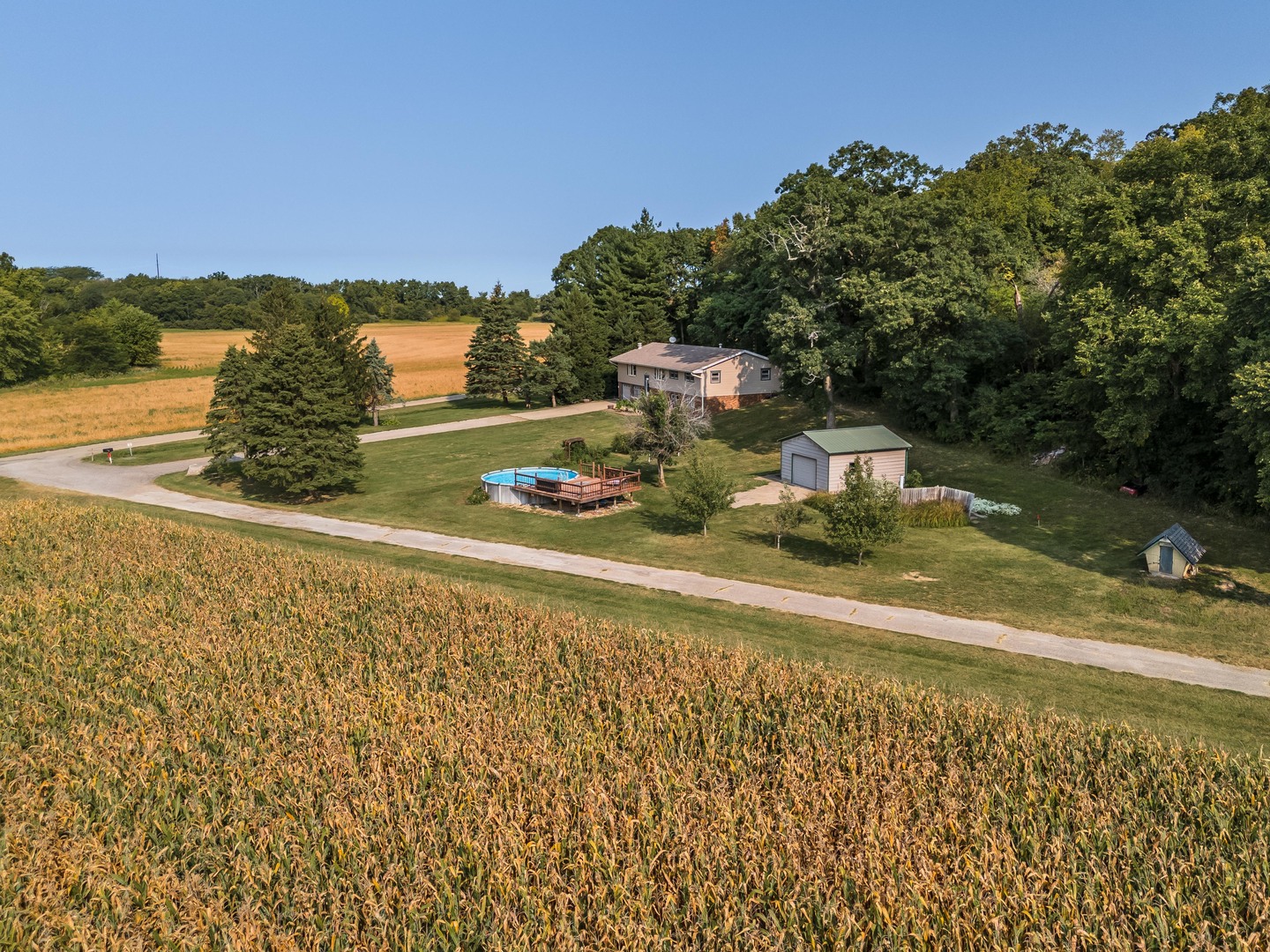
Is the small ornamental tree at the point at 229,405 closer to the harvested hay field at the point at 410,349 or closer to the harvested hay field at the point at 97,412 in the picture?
the harvested hay field at the point at 97,412

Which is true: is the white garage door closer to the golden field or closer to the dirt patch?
the dirt patch

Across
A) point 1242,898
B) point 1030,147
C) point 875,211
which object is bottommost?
point 1242,898

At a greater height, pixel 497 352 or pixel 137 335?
pixel 137 335

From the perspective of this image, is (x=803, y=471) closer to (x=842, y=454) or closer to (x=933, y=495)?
(x=842, y=454)

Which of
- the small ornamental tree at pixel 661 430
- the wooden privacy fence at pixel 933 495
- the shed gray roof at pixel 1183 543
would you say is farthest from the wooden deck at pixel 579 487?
the shed gray roof at pixel 1183 543

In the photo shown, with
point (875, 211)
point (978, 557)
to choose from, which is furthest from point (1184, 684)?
point (875, 211)

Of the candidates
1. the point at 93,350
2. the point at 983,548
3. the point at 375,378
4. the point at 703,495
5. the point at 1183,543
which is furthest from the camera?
the point at 93,350

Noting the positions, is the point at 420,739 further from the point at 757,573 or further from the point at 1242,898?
the point at 757,573

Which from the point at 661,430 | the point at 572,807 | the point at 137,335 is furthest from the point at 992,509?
the point at 137,335
